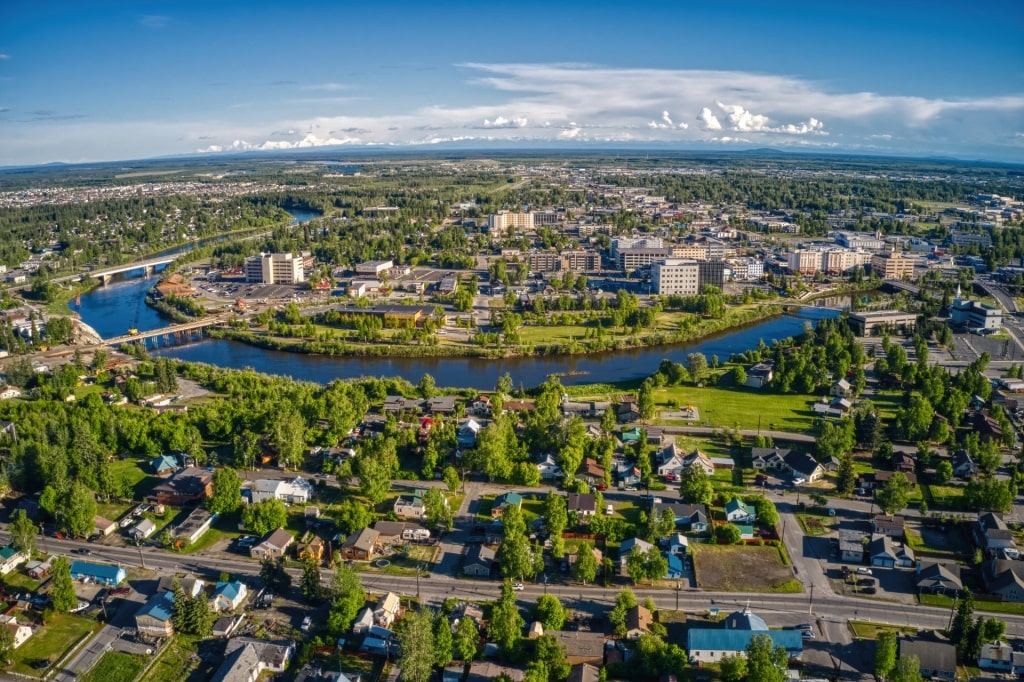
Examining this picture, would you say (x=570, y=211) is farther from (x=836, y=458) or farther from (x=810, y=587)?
(x=810, y=587)

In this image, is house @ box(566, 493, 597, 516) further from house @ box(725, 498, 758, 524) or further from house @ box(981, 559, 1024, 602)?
house @ box(981, 559, 1024, 602)

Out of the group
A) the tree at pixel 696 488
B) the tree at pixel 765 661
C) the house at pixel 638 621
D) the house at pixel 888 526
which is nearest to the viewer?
the tree at pixel 765 661

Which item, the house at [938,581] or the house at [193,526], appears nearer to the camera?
the house at [938,581]

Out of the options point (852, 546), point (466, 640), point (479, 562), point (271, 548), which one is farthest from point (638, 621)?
point (271, 548)

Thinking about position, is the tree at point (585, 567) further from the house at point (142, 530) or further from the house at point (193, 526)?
the house at point (142, 530)

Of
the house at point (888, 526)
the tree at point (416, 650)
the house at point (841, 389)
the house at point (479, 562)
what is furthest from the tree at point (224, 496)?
the house at point (841, 389)

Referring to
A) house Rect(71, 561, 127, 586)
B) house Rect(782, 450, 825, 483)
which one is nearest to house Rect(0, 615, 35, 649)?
house Rect(71, 561, 127, 586)
